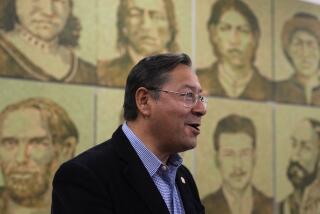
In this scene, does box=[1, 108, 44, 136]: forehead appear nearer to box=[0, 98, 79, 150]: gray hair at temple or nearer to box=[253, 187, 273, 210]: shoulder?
box=[0, 98, 79, 150]: gray hair at temple

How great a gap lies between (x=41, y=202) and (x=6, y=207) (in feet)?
0.71

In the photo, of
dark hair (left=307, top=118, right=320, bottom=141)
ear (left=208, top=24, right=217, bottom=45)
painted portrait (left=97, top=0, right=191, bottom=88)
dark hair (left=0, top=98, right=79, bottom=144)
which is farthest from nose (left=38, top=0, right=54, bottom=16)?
dark hair (left=307, top=118, right=320, bottom=141)

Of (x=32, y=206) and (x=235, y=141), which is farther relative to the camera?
(x=235, y=141)

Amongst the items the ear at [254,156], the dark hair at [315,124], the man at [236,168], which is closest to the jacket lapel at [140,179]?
the man at [236,168]

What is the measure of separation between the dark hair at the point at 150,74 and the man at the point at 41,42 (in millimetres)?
1266

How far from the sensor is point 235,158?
4.32 meters

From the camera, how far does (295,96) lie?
4.73 meters

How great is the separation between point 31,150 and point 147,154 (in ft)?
4.52

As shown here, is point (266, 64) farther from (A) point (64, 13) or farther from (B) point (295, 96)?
(A) point (64, 13)

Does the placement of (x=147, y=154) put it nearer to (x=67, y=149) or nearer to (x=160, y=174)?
(x=160, y=174)

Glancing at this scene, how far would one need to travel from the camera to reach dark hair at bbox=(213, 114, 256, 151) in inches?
167

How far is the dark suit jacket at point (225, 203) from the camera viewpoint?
4.13 meters

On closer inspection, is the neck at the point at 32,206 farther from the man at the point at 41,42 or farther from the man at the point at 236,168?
the man at the point at 236,168

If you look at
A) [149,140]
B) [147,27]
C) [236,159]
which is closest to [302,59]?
[236,159]
